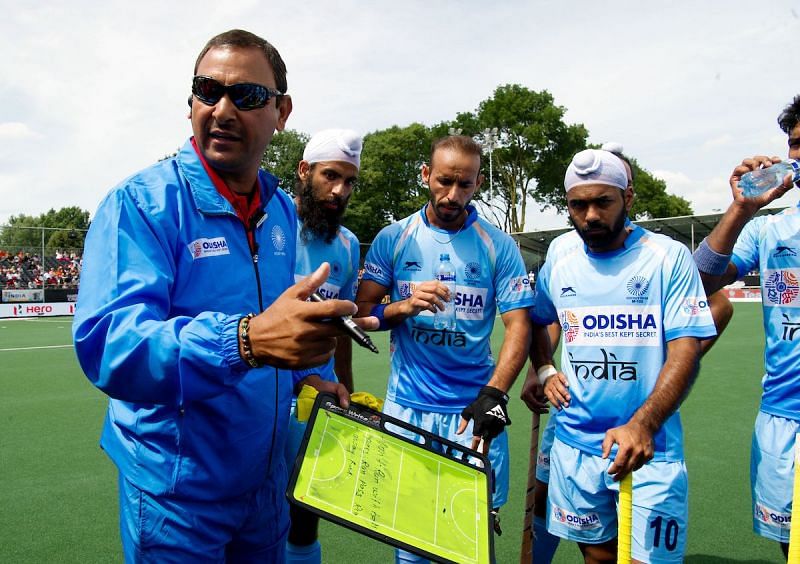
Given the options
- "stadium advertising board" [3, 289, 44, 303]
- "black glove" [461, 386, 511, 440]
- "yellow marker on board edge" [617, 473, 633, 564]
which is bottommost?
"stadium advertising board" [3, 289, 44, 303]

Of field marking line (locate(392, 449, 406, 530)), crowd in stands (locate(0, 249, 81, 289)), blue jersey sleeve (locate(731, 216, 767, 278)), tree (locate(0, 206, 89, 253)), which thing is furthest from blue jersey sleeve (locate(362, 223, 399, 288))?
crowd in stands (locate(0, 249, 81, 289))

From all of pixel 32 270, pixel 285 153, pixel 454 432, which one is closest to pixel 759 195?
pixel 454 432

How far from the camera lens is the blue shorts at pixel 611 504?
9.96ft

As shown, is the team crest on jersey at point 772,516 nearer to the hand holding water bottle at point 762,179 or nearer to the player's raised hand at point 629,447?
the player's raised hand at point 629,447

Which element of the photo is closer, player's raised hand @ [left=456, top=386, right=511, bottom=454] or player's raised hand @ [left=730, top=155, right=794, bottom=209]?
player's raised hand @ [left=456, top=386, right=511, bottom=454]

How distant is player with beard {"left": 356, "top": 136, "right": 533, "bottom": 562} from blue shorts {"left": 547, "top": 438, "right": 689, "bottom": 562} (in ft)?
1.26

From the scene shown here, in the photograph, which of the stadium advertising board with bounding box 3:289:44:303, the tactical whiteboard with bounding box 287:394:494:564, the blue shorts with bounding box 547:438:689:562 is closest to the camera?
the tactical whiteboard with bounding box 287:394:494:564

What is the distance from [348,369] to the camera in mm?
4312

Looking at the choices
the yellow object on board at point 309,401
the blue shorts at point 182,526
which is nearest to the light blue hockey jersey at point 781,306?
the yellow object on board at point 309,401

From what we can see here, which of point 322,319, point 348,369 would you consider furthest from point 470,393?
point 322,319

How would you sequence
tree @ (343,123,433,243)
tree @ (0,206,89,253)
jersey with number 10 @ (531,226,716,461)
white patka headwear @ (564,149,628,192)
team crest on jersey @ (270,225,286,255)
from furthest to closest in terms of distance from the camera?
tree @ (343,123,433,243) < tree @ (0,206,89,253) < white patka headwear @ (564,149,628,192) < jersey with number 10 @ (531,226,716,461) < team crest on jersey @ (270,225,286,255)

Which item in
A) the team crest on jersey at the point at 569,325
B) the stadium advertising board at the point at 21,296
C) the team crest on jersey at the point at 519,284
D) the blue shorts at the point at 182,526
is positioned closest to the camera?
the blue shorts at the point at 182,526

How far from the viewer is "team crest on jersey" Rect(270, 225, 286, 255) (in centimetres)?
241

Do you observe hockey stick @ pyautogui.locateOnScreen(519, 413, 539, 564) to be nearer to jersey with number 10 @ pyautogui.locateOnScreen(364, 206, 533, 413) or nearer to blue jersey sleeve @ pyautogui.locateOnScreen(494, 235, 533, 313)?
jersey with number 10 @ pyautogui.locateOnScreen(364, 206, 533, 413)
